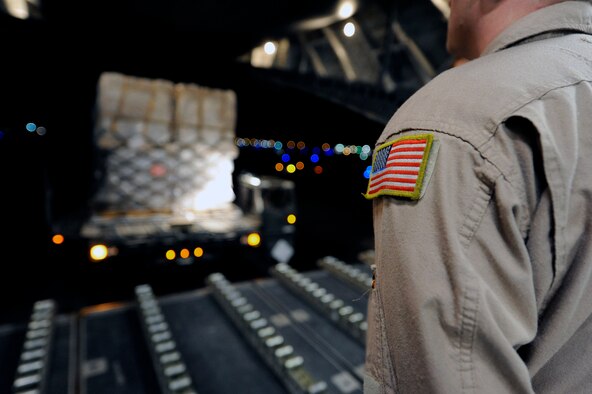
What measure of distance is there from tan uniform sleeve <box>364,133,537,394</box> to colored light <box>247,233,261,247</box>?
335 centimetres

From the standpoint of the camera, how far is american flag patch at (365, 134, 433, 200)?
0.57 meters

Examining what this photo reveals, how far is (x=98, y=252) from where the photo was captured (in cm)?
315

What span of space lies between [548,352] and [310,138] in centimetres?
652

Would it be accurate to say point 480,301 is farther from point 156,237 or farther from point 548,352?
point 156,237

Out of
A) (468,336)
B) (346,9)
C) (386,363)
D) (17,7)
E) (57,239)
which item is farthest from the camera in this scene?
(346,9)

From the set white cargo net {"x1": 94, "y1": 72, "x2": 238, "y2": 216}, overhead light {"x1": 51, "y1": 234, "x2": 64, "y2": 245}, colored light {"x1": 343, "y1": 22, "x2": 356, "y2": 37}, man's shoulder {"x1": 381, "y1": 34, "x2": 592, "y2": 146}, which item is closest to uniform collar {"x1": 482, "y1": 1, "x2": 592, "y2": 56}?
man's shoulder {"x1": 381, "y1": 34, "x2": 592, "y2": 146}

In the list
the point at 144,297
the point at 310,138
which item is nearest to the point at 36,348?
the point at 144,297

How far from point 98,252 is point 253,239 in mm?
1512

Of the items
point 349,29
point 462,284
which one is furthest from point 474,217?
point 349,29

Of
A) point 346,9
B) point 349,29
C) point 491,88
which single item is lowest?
point 491,88

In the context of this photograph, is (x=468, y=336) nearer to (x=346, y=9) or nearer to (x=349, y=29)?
(x=346, y=9)

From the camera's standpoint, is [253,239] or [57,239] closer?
[57,239]

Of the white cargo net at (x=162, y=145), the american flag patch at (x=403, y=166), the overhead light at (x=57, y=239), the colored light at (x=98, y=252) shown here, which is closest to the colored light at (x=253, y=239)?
the white cargo net at (x=162, y=145)

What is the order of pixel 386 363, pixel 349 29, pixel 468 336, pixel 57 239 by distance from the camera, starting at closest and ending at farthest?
1. pixel 468 336
2. pixel 386 363
3. pixel 57 239
4. pixel 349 29
